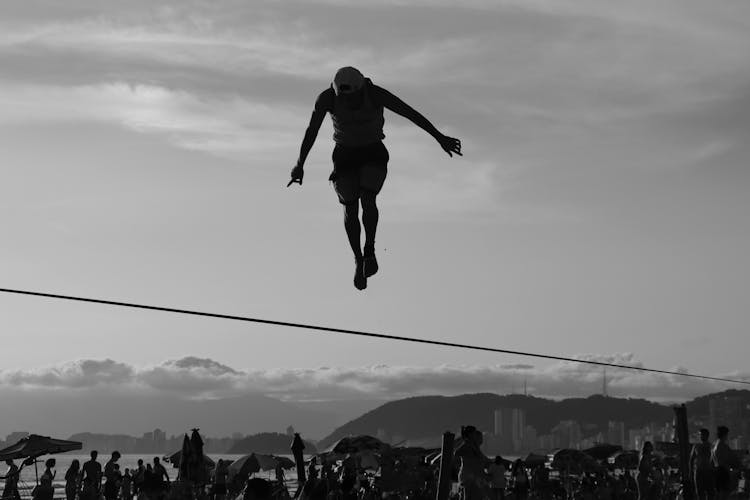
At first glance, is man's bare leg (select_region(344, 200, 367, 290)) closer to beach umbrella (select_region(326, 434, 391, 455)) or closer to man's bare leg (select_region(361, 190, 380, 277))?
man's bare leg (select_region(361, 190, 380, 277))

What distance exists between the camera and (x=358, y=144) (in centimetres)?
884

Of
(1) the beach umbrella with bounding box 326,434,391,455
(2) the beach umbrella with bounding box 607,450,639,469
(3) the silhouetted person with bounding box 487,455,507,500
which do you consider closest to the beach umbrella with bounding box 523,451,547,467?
(2) the beach umbrella with bounding box 607,450,639,469

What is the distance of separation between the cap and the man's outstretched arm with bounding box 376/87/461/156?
0.25 m

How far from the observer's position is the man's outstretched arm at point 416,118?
861 cm

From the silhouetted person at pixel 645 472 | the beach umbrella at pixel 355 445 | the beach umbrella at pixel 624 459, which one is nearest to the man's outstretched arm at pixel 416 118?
the silhouetted person at pixel 645 472

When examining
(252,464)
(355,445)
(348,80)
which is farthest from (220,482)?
(348,80)

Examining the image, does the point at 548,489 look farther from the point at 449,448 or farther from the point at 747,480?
the point at 449,448

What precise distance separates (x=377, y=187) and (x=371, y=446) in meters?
23.2

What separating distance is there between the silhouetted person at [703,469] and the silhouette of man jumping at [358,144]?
6.29m

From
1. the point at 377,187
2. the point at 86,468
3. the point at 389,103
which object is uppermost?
the point at 389,103

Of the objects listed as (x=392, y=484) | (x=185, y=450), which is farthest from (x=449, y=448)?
(x=392, y=484)

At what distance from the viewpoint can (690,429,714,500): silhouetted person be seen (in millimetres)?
13188

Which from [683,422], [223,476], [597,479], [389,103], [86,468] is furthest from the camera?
[597,479]

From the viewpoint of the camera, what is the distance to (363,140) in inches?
346
